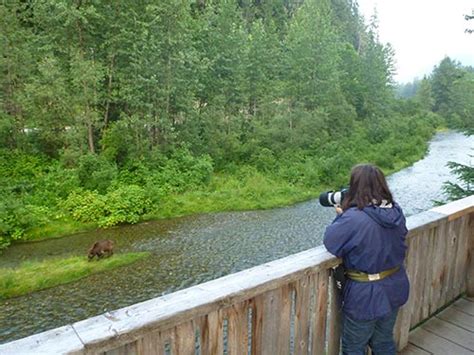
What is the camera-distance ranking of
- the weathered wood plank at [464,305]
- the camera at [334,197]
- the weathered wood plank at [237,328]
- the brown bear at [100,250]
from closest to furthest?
the weathered wood plank at [237,328] → the camera at [334,197] → the weathered wood plank at [464,305] → the brown bear at [100,250]

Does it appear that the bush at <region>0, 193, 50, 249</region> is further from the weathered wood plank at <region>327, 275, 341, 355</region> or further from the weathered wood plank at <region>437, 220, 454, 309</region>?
the weathered wood plank at <region>437, 220, 454, 309</region>

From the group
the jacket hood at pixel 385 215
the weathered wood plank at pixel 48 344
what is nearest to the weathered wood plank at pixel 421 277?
the jacket hood at pixel 385 215

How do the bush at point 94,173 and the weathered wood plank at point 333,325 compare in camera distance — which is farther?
the bush at point 94,173

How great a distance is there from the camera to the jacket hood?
1.81 metres

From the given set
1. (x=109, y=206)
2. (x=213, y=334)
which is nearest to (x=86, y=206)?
(x=109, y=206)

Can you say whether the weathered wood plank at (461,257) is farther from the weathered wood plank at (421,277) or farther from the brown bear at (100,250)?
the brown bear at (100,250)

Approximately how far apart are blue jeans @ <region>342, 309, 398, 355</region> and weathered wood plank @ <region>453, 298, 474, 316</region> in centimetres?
129

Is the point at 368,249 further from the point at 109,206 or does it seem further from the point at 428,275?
the point at 109,206

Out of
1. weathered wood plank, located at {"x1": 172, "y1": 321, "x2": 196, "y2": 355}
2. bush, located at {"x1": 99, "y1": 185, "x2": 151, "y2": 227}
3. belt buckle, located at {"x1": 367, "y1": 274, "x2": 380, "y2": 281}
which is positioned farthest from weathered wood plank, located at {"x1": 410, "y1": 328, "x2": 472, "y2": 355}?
bush, located at {"x1": 99, "y1": 185, "x2": 151, "y2": 227}

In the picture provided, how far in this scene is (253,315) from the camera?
1.68m

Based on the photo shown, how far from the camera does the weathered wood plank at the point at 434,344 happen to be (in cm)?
246

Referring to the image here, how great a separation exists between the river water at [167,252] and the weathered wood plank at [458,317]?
633 centimetres

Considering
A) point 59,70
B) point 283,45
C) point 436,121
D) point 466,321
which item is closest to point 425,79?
point 436,121

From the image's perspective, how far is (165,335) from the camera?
137 centimetres
